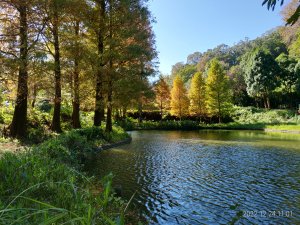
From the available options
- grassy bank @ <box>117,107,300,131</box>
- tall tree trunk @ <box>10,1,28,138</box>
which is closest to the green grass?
grassy bank @ <box>117,107,300,131</box>

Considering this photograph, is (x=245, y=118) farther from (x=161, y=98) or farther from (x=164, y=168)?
Answer: (x=164, y=168)

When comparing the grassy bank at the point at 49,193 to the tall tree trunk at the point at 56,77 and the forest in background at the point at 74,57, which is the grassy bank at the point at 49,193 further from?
the tall tree trunk at the point at 56,77

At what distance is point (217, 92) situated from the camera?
127ft

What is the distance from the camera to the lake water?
251 inches

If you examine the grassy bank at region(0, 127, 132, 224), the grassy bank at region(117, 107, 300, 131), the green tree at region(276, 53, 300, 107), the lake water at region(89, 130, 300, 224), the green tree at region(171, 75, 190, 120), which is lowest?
the lake water at region(89, 130, 300, 224)

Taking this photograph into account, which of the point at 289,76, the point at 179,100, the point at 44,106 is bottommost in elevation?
the point at 44,106

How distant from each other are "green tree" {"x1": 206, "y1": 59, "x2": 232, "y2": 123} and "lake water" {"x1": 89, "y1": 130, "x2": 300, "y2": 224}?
24.4m

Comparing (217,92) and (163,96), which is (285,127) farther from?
(163,96)

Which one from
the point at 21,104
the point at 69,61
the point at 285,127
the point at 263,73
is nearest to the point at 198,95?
the point at 263,73

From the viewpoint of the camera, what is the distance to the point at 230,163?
12.4 meters

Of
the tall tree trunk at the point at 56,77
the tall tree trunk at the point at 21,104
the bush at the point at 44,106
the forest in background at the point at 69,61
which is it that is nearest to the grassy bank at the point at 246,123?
the bush at the point at 44,106

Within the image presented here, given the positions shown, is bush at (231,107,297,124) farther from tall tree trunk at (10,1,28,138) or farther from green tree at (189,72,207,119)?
tall tree trunk at (10,1,28,138)

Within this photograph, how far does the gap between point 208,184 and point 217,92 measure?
3119cm

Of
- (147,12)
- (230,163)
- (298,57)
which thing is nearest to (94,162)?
(230,163)
